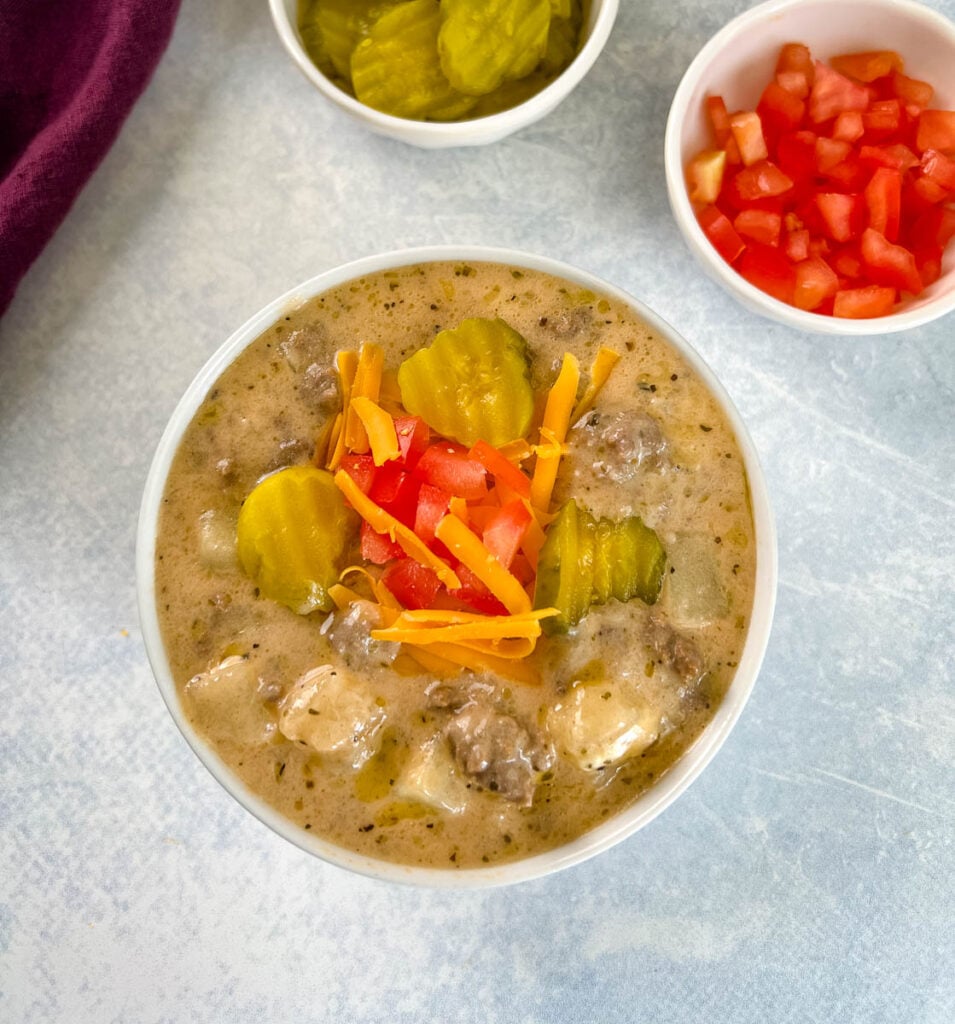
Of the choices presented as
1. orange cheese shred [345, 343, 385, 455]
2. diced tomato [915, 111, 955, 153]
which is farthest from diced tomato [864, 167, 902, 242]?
orange cheese shred [345, 343, 385, 455]

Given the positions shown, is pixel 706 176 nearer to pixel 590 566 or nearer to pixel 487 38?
pixel 487 38

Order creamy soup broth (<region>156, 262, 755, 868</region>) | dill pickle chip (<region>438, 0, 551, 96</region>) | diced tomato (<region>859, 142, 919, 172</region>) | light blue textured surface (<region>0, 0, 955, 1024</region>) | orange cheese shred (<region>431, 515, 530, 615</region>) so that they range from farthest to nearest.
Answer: light blue textured surface (<region>0, 0, 955, 1024</region>) < diced tomato (<region>859, 142, 919, 172</region>) < dill pickle chip (<region>438, 0, 551, 96</region>) < creamy soup broth (<region>156, 262, 755, 868</region>) < orange cheese shred (<region>431, 515, 530, 615</region>)

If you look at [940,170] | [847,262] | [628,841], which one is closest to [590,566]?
[628,841]

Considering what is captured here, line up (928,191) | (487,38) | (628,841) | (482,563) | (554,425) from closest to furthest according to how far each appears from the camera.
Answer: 1. (482,563)
2. (554,425)
3. (487,38)
4. (928,191)
5. (628,841)

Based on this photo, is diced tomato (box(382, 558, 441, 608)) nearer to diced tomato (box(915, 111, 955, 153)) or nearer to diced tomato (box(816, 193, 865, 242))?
diced tomato (box(816, 193, 865, 242))

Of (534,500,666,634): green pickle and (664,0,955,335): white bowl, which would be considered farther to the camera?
(664,0,955,335): white bowl

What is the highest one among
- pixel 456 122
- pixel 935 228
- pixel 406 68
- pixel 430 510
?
pixel 406 68
